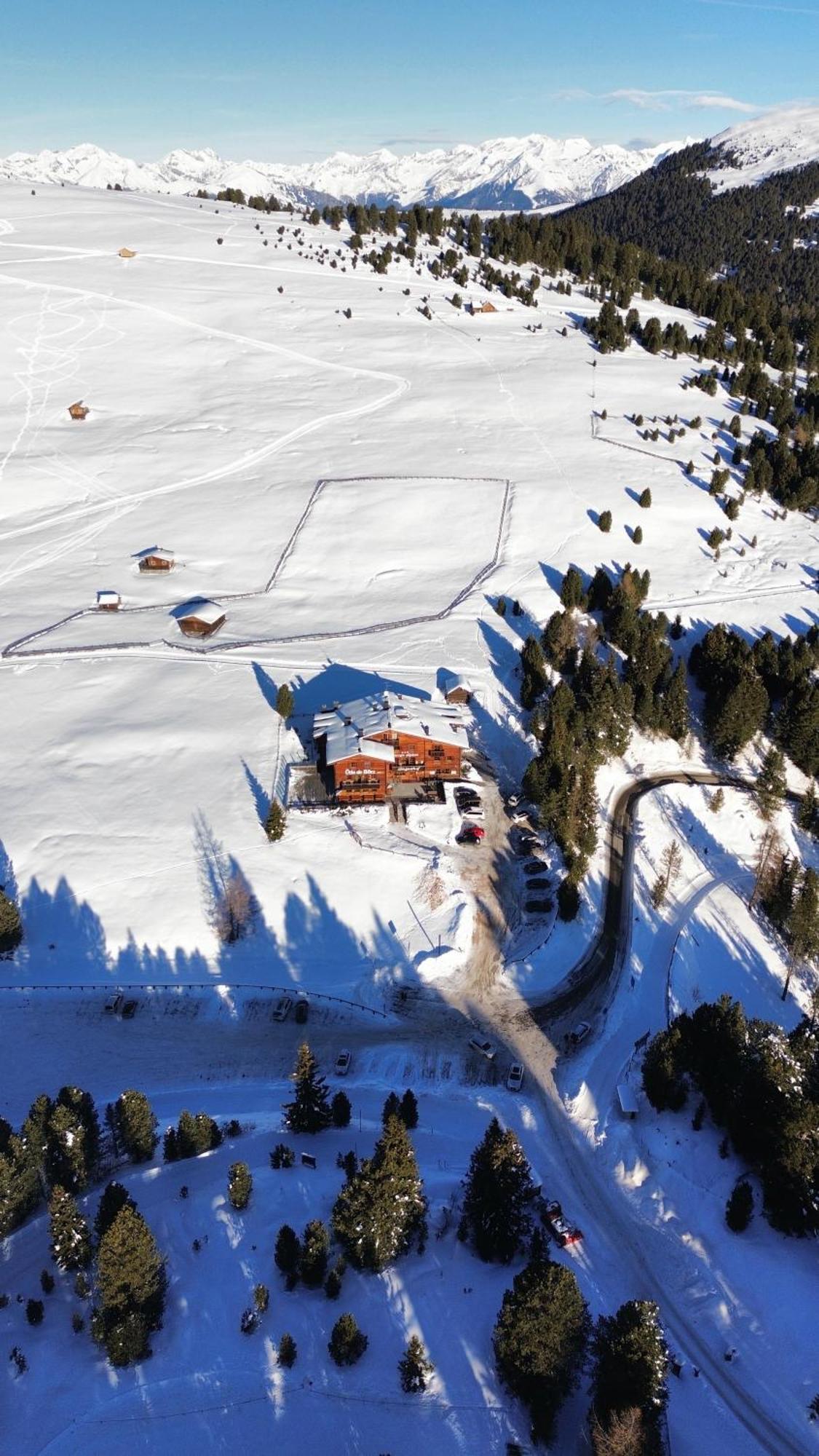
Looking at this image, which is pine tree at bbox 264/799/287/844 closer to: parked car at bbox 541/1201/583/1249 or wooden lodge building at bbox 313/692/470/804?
wooden lodge building at bbox 313/692/470/804

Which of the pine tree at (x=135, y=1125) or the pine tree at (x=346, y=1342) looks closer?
the pine tree at (x=346, y=1342)

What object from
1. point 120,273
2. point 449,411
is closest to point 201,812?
point 449,411

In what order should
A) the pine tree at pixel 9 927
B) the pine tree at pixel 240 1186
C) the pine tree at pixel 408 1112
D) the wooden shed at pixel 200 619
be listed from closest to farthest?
1. the pine tree at pixel 240 1186
2. the pine tree at pixel 408 1112
3. the pine tree at pixel 9 927
4. the wooden shed at pixel 200 619

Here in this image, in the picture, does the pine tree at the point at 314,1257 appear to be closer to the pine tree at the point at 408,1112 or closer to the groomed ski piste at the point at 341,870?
the groomed ski piste at the point at 341,870

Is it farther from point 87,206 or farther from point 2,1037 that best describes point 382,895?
point 87,206

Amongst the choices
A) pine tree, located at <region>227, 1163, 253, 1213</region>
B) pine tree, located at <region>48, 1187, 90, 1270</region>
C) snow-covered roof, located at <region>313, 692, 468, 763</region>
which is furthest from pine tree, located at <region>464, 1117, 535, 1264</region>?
snow-covered roof, located at <region>313, 692, 468, 763</region>

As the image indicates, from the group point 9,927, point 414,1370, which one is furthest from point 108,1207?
point 9,927

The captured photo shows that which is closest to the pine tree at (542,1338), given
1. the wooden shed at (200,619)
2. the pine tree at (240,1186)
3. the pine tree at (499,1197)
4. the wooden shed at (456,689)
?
the pine tree at (499,1197)

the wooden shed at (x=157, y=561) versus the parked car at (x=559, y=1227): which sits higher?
the wooden shed at (x=157, y=561)

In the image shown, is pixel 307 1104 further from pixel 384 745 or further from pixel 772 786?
pixel 772 786

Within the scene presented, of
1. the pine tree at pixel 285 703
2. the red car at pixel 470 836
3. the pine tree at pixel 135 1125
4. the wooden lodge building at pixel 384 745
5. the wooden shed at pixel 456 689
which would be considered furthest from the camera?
the wooden shed at pixel 456 689
